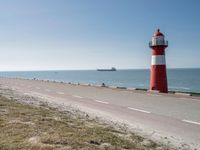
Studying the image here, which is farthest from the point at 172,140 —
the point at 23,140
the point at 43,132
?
the point at 23,140

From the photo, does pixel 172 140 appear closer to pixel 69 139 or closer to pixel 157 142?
pixel 157 142

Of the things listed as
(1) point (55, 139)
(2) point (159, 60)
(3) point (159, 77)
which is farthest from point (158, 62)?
(1) point (55, 139)

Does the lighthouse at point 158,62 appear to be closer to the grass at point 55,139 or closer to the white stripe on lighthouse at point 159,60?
the white stripe on lighthouse at point 159,60

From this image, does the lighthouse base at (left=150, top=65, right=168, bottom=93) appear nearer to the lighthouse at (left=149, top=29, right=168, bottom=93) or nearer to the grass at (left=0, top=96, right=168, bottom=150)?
the lighthouse at (left=149, top=29, right=168, bottom=93)

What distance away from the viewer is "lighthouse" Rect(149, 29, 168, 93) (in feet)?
75.3

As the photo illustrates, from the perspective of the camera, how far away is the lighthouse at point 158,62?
2295cm

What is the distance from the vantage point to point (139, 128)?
9250 millimetres

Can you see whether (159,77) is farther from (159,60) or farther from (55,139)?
(55,139)

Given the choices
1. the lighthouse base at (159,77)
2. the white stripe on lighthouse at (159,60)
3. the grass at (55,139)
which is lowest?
the grass at (55,139)

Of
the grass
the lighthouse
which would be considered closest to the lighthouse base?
the lighthouse

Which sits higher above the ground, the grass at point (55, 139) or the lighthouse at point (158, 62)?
the lighthouse at point (158, 62)

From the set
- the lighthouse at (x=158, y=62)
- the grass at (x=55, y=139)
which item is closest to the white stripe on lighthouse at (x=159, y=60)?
the lighthouse at (x=158, y=62)

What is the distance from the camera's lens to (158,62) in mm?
22969

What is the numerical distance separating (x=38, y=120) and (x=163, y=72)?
1605cm
